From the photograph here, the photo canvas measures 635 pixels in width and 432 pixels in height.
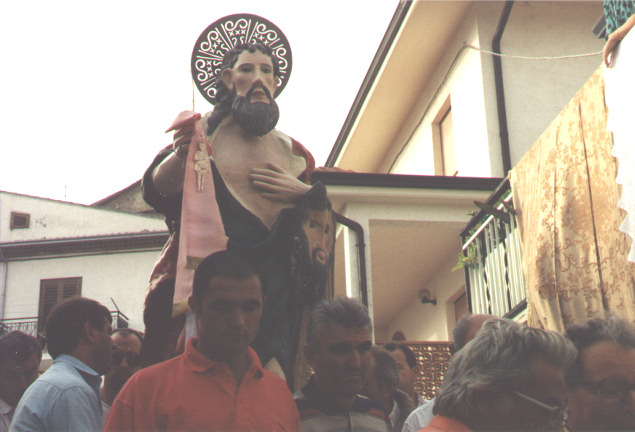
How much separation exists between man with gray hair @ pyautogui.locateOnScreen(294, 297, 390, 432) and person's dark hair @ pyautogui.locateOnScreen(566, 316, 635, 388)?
31.9 inches

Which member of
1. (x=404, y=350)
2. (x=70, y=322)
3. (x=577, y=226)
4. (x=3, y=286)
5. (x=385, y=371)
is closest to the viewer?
(x=70, y=322)

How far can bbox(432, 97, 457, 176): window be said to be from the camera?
56.4ft

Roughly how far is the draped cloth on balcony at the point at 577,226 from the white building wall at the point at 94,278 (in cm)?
2275

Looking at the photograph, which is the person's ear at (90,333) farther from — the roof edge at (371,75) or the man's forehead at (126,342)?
the roof edge at (371,75)

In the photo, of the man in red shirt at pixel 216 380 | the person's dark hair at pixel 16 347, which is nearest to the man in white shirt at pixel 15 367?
the person's dark hair at pixel 16 347

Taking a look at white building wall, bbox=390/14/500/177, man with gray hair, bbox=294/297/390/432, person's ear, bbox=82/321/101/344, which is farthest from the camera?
white building wall, bbox=390/14/500/177

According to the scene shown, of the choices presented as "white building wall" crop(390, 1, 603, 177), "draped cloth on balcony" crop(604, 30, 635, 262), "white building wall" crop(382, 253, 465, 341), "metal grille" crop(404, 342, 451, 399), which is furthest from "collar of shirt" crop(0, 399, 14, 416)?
"white building wall" crop(382, 253, 465, 341)

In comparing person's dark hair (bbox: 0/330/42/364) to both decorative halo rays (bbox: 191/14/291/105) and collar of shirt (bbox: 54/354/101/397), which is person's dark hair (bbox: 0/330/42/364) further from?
decorative halo rays (bbox: 191/14/291/105)

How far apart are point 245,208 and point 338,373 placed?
49.8 inches

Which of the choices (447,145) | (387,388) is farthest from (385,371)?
(447,145)

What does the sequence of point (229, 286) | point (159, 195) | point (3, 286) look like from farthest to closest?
1. point (3, 286)
2. point (159, 195)
3. point (229, 286)

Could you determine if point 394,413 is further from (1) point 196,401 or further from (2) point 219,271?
(1) point 196,401

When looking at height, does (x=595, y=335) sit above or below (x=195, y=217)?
below

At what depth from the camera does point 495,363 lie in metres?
2.94
